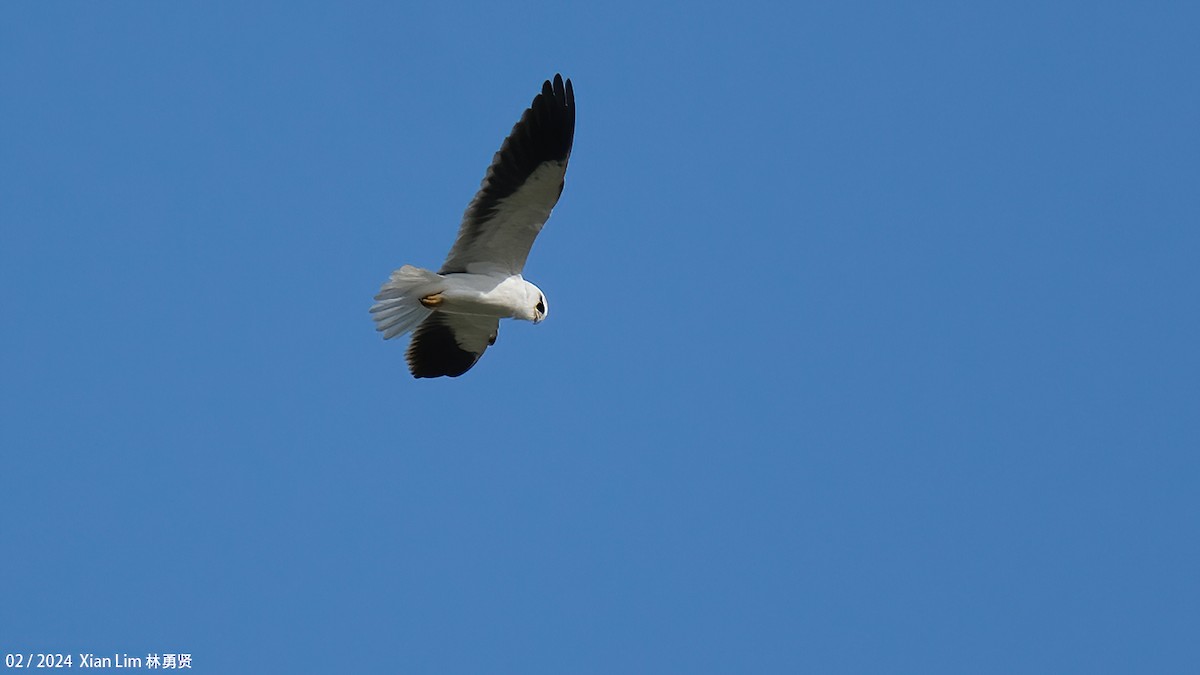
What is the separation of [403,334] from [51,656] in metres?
3.83

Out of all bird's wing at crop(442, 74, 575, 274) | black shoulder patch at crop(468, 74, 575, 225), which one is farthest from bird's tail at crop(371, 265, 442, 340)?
black shoulder patch at crop(468, 74, 575, 225)

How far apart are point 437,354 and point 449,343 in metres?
0.16

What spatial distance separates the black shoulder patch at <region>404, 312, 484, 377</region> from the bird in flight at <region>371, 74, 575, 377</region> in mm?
365

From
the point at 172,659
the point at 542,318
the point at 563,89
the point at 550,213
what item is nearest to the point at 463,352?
the point at 542,318

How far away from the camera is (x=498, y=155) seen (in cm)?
1127

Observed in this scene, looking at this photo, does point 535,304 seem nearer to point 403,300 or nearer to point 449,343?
point 403,300

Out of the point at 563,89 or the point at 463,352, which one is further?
the point at 463,352

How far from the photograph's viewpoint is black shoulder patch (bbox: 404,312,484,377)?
1311 cm

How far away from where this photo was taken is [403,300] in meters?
11.9

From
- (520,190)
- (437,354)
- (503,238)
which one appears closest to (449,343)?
(437,354)

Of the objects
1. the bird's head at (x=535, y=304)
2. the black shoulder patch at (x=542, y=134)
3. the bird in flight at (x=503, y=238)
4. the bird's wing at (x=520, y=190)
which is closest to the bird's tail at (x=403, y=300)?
the bird in flight at (x=503, y=238)

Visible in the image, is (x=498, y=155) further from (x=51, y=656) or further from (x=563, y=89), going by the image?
(x=51, y=656)

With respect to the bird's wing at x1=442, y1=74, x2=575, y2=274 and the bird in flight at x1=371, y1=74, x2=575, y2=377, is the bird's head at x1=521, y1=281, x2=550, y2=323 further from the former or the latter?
the bird's wing at x1=442, y1=74, x2=575, y2=274

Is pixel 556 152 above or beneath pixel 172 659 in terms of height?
above
